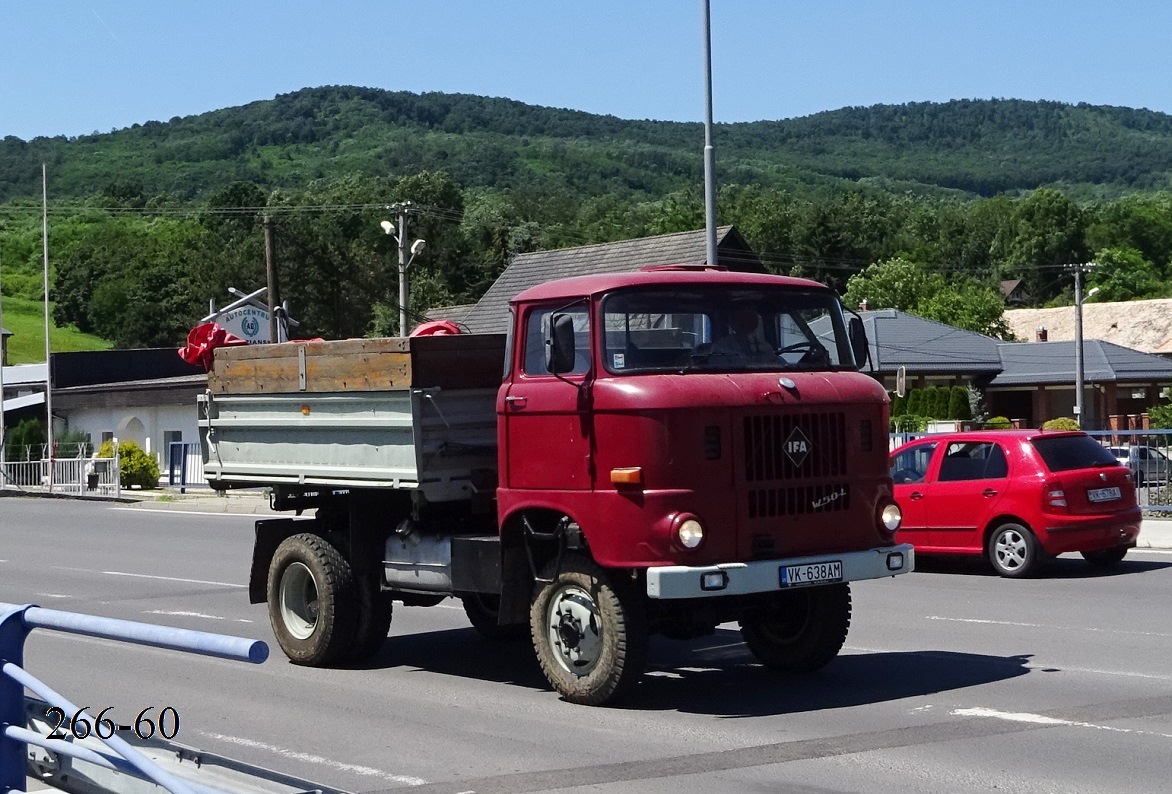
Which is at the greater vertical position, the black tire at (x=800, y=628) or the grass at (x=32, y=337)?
the grass at (x=32, y=337)

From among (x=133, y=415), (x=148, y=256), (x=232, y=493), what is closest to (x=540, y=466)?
(x=232, y=493)

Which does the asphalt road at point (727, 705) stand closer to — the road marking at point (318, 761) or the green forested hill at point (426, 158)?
Answer: the road marking at point (318, 761)

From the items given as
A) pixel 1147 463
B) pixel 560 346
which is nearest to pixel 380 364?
pixel 560 346

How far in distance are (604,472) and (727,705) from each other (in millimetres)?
1692

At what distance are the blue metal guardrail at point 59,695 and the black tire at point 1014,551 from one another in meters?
12.0

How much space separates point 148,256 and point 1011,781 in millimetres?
105993

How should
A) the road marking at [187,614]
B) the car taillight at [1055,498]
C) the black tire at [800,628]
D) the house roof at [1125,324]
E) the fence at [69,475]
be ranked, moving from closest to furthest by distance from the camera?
the black tire at [800,628] → the road marking at [187,614] → the car taillight at [1055,498] → the fence at [69,475] → the house roof at [1125,324]

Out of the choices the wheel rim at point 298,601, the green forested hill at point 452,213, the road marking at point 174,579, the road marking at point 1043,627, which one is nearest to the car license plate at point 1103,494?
the road marking at point 1043,627

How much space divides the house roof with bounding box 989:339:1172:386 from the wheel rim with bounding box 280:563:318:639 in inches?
2197

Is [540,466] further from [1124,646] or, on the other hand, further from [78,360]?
[78,360]

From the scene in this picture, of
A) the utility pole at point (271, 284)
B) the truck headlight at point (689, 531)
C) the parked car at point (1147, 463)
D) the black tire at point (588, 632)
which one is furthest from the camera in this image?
the utility pole at point (271, 284)

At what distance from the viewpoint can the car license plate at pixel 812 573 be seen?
29.3 feet

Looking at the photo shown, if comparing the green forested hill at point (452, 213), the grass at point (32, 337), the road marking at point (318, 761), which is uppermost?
the green forested hill at point (452, 213)

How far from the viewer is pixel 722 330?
31.1 ft
